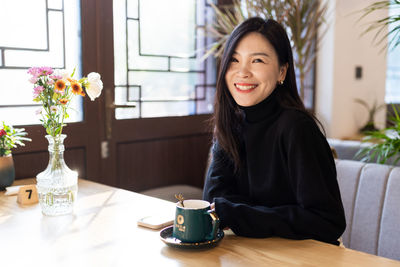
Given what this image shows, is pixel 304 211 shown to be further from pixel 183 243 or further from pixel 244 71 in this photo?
pixel 244 71

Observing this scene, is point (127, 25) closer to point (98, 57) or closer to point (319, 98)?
point (98, 57)

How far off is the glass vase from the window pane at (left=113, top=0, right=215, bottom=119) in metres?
1.02

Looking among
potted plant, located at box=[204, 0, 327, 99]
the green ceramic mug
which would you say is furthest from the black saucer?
potted plant, located at box=[204, 0, 327, 99]

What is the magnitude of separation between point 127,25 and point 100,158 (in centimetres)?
77

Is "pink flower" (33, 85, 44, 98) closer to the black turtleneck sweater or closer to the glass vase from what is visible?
the glass vase

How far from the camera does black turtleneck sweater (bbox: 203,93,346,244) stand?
118cm

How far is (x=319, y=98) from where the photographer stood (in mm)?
3979

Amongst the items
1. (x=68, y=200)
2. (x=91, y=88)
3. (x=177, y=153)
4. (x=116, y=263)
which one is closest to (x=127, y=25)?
(x=177, y=153)

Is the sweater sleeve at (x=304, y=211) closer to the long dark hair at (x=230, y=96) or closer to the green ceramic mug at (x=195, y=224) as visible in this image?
the green ceramic mug at (x=195, y=224)

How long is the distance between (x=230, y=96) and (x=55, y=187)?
656mm

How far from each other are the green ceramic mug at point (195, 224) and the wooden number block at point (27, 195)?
69 cm

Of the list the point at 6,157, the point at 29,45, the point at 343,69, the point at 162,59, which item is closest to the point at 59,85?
the point at 6,157

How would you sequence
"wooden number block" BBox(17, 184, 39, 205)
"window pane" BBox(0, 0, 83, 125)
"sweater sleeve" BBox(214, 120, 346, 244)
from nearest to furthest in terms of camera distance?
"sweater sleeve" BBox(214, 120, 346, 244), "wooden number block" BBox(17, 184, 39, 205), "window pane" BBox(0, 0, 83, 125)

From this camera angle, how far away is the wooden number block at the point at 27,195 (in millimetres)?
1545
